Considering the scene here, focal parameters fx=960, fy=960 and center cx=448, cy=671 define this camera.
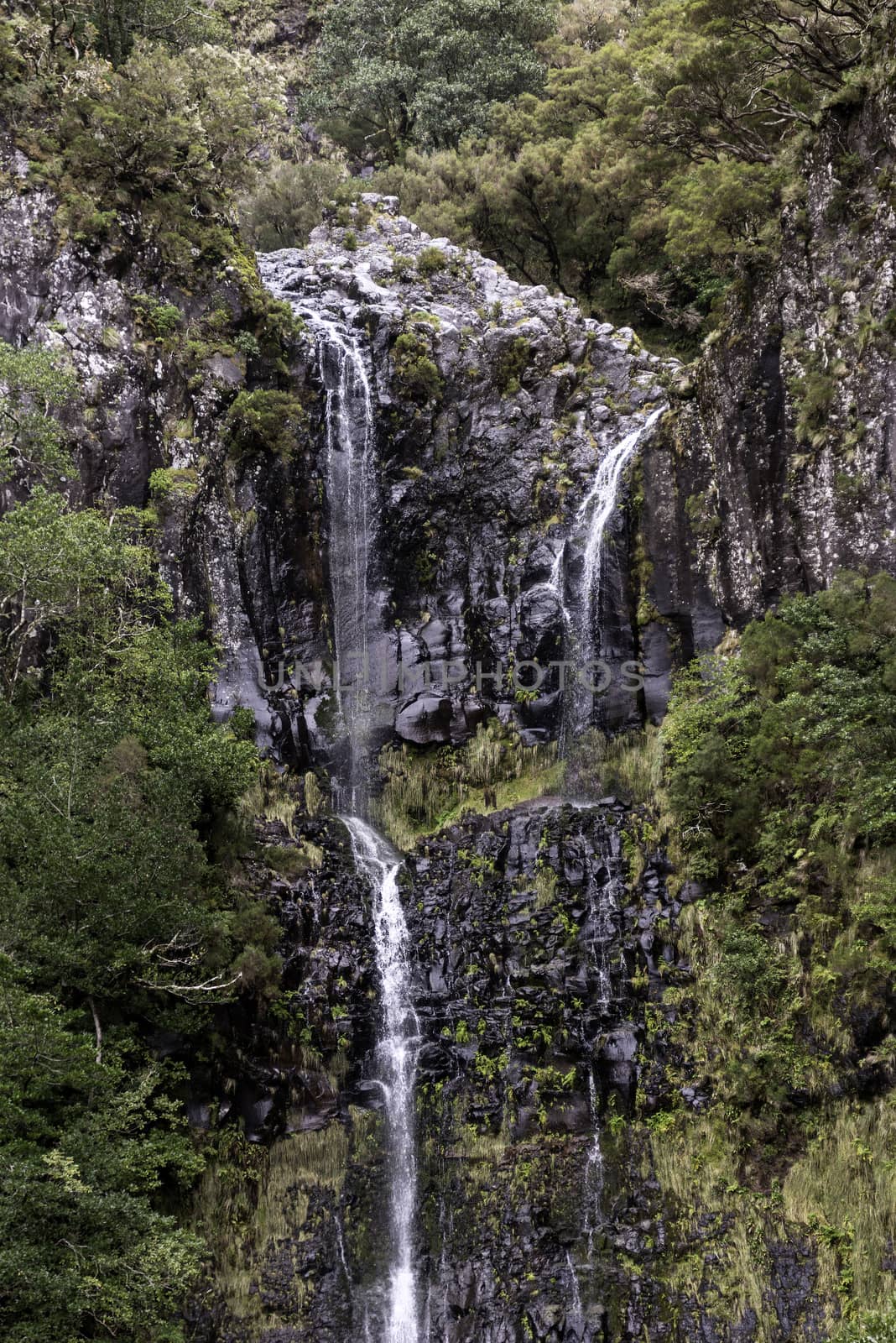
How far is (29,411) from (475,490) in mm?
9444

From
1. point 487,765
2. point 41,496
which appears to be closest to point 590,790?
point 487,765

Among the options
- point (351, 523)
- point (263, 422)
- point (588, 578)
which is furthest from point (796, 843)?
point (263, 422)

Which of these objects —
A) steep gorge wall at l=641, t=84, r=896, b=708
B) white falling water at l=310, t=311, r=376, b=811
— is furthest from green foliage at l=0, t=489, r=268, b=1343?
steep gorge wall at l=641, t=84, r=896, b=708

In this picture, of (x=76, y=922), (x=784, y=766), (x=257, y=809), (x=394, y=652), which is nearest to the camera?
(x=76, y=922)

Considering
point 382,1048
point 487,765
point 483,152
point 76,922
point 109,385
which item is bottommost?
point 382,1048

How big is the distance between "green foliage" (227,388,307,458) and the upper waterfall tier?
51.1 inches

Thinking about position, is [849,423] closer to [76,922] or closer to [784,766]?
[784,766]

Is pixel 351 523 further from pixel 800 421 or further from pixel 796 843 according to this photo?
pixel 796 843

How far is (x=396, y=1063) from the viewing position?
50.1 feet

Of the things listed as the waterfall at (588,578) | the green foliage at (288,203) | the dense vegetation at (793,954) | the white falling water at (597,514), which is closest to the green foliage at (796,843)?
the dense vegetation at (793,954)

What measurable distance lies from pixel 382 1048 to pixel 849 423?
12.2 meters

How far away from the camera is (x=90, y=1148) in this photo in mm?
10375

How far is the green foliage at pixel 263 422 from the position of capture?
20.5 meters

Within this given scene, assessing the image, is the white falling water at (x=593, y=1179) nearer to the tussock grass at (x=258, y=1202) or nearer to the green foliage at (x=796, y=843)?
the green foliage at (x=796, y=843)
